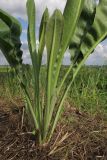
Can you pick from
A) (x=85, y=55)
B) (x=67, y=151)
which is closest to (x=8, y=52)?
(x=85, y=55)

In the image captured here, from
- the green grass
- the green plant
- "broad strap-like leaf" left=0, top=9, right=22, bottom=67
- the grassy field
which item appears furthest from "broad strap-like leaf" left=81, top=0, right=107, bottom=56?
the green grass

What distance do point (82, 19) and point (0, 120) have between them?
1296 mm

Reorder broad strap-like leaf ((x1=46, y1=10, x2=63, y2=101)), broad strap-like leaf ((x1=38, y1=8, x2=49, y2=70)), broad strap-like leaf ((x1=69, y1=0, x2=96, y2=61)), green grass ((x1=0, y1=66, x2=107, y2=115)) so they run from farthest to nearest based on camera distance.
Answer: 1. green grass ((x1=0, y1=66, x2=107, y2=115))
2. broad strap-like leaf ((x1=69, y1=0, x2=96, y2=61))
3. broad strap-like leaf ((x1=38, y1=8, x2=49, y2=70))
4. broad strap-like leaf ((x1=46, y1=10, x2=63, y2=101))

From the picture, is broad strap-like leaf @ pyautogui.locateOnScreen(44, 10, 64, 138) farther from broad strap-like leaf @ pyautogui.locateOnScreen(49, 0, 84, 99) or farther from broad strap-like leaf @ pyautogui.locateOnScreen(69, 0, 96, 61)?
broad strap-like leaf @ pyautogui.locateOnScreen(69, 0, 96, 61)

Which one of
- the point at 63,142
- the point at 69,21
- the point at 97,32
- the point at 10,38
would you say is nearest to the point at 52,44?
the point at 69,21

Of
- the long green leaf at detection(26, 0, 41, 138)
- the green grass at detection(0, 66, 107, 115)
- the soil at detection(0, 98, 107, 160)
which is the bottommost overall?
the soil at detection(0, 98, 107, 160)

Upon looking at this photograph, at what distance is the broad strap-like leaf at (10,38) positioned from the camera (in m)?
3.57

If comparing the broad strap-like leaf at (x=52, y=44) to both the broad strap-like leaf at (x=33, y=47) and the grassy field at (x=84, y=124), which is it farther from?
the grassy field at (x=84, y=124)

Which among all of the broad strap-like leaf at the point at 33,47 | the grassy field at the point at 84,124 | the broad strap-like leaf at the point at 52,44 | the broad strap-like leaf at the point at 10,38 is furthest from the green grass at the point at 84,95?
the broad strap-like leaf at the point at 52,44

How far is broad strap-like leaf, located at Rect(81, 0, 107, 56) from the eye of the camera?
3812 mm

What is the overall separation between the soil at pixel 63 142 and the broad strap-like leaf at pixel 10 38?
62cm

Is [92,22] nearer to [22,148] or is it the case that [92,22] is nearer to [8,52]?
[8,52]

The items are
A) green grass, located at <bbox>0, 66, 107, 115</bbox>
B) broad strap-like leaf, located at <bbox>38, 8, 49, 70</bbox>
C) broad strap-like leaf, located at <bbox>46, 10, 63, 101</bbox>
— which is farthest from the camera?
green grass, located at <bbox>0, 66, 107, 115</bbox>

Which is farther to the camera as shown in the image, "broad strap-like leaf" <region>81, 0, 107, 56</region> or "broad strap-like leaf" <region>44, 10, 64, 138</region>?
"broad strap-like leaf" <region>81, 0, 107, 56</region>
